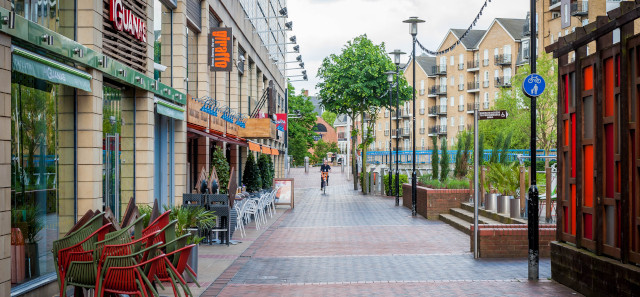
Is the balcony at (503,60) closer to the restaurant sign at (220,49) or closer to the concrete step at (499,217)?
the concrete step at (499,217)

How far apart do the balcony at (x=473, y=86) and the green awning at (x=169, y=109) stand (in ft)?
231

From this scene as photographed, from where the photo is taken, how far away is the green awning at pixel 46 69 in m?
8.25

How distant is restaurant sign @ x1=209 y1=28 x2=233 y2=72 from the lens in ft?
74.2

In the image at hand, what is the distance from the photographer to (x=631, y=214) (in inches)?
321

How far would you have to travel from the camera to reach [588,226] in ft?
31.8

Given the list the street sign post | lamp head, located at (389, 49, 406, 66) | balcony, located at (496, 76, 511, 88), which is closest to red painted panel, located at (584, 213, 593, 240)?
the street sign post

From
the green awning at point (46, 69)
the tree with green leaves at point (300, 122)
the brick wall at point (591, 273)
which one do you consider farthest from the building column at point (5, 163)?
the tree with green leaves at point (300, 122)

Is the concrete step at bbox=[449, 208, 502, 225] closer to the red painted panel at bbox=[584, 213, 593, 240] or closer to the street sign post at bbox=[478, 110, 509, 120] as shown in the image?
the street sign post at bbox=[478, 110, 509, 120]

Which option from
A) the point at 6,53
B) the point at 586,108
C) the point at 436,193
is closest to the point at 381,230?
the point at 436,193

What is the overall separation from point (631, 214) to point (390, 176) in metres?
29.7

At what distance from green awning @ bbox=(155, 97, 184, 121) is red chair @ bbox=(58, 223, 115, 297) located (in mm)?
8664

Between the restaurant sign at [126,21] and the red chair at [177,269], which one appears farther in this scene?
the restaurant sign at [126,21]

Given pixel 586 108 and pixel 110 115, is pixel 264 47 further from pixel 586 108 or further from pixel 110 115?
pixel 586 108

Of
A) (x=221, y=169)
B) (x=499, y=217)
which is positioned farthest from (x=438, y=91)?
(x=499, y=217)
